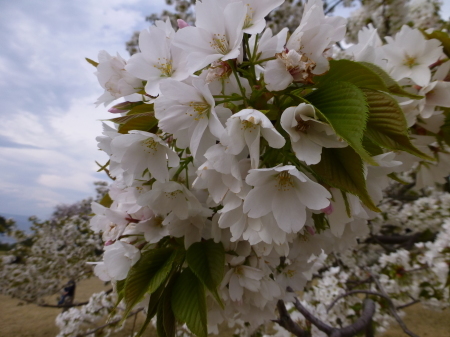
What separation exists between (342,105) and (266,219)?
9.4 inches

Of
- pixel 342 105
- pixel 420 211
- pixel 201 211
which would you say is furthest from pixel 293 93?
pixel 420 211

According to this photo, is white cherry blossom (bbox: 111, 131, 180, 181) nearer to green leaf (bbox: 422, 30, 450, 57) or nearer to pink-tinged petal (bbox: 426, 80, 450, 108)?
pink-tinged petal (bbox: 426, 80, 450, 108)

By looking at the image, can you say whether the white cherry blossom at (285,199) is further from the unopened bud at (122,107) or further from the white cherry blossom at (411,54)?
the white cherry blossom at (411,54)

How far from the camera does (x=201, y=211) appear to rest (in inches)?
25.8

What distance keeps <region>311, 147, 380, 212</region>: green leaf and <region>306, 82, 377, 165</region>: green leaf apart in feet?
0.21

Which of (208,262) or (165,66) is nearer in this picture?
(165,66)

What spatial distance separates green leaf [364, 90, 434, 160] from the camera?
44 cm

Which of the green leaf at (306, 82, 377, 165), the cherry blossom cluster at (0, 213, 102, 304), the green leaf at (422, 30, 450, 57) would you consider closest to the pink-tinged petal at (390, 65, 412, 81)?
the green leaf at (422, 30, 450, 57)

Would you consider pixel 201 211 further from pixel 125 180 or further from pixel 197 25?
pixel 197 25

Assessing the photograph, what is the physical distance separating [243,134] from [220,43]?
0.61ft

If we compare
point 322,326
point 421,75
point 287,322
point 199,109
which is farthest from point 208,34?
point 322,326

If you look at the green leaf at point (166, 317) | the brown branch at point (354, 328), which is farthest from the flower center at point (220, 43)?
the brown branch at point (354, 328)

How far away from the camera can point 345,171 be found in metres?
0.43

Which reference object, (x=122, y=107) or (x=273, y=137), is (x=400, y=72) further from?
(x=122, y=107)
